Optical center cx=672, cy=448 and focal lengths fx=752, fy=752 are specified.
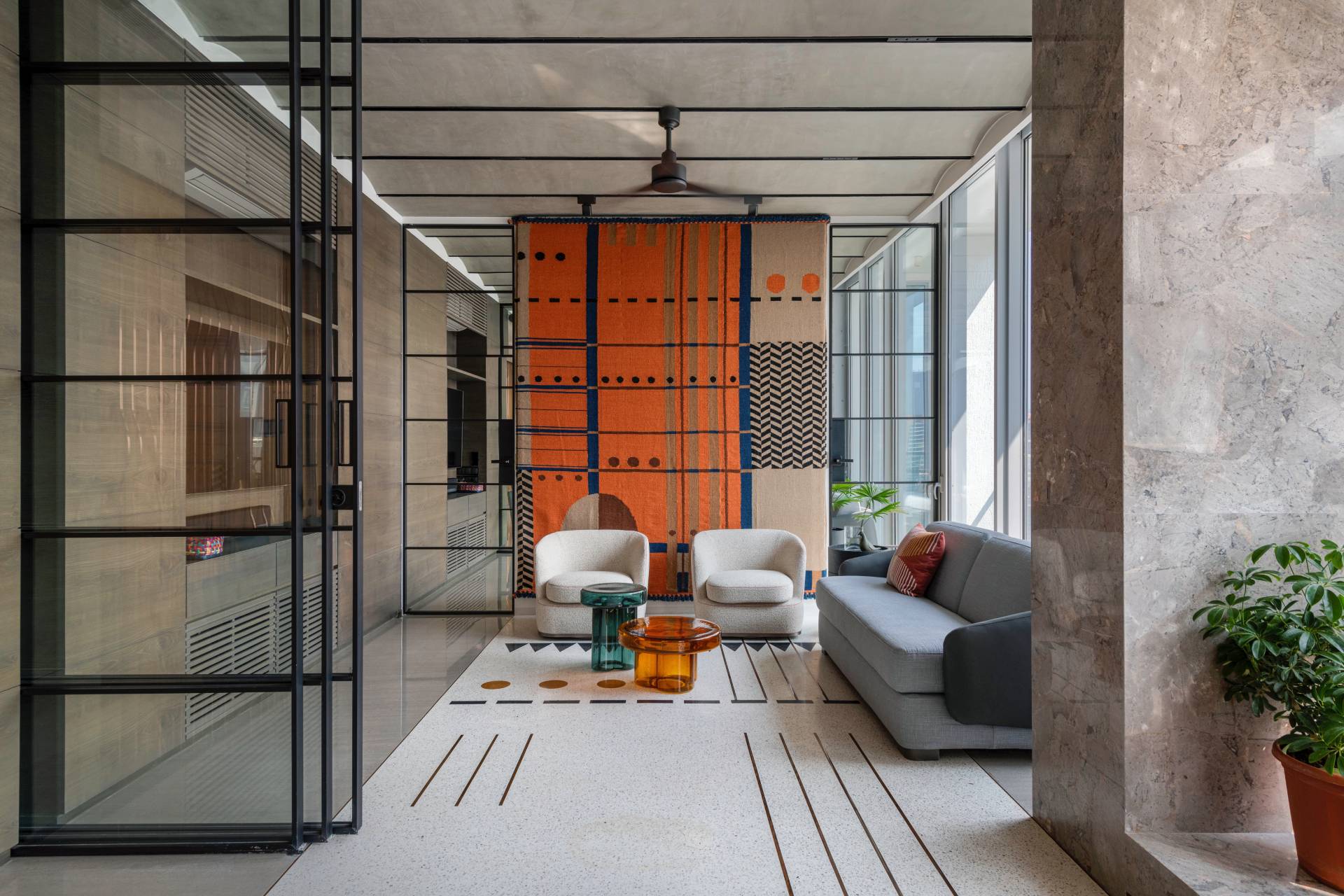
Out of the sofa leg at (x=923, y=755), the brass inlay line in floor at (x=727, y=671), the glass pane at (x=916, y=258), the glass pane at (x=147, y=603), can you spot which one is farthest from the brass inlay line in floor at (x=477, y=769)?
the glass pane at (x=916, y=258)

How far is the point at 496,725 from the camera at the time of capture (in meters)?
3.34

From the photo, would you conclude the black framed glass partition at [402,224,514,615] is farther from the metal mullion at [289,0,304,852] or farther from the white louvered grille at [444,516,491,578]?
the metal mullion at [289,0,304,852]

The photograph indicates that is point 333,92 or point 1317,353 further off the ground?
point 333,92

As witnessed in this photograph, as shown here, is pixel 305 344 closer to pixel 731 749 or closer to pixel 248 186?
pixel 248 186

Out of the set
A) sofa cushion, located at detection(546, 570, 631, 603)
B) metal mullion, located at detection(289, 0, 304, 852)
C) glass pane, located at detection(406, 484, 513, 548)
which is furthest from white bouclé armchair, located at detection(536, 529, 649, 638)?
metal mullion, located at detection(289, 0, 304, 852)

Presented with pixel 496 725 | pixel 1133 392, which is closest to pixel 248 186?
pixel 496 725

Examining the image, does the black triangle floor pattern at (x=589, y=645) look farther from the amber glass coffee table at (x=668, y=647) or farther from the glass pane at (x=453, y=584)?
the glass pane at (x=453, y=584)

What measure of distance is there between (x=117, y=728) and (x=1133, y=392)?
9.81 feet

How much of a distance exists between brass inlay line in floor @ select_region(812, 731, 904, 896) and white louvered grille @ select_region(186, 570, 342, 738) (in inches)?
71.6

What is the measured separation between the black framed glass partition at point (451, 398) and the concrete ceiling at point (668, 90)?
67cm

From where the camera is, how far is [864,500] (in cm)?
583

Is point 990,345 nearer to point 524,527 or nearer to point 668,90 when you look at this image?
point 668,90

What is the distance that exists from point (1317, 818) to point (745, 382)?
4162mm

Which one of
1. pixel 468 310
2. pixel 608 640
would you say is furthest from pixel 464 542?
pixel 608 640
